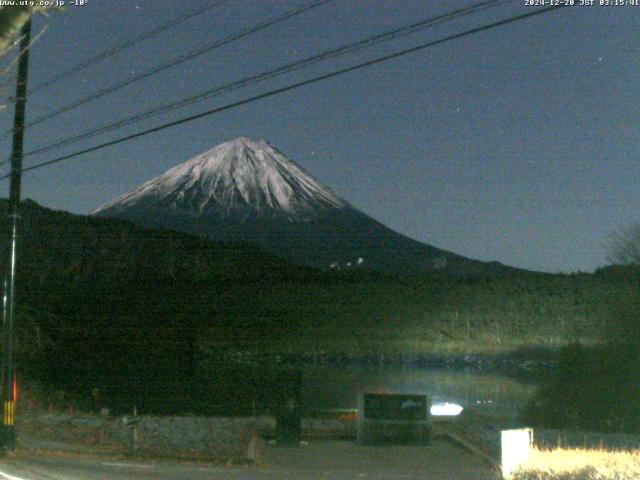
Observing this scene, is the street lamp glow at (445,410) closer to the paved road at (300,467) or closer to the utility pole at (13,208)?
the paved road at (300,467)

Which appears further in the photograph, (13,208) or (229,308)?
(229,308)

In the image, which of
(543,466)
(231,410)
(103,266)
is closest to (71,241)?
(103,266)

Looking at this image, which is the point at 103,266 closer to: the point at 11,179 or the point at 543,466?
the point at 11,179

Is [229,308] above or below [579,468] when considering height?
above

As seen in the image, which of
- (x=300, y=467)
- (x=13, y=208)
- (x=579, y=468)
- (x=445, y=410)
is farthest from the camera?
(x=445, y=410)

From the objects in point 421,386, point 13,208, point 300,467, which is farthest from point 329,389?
point 13,208

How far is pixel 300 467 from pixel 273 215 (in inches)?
5337

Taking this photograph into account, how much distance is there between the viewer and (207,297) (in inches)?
2891

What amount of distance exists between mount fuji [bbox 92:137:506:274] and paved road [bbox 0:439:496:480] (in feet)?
338

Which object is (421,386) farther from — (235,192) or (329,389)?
(235,192)

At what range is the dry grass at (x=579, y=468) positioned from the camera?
10047 millimetres

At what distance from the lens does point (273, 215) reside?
15062cm

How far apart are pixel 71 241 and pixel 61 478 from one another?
206 ft

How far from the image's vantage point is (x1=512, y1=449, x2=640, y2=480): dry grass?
1005 cm
